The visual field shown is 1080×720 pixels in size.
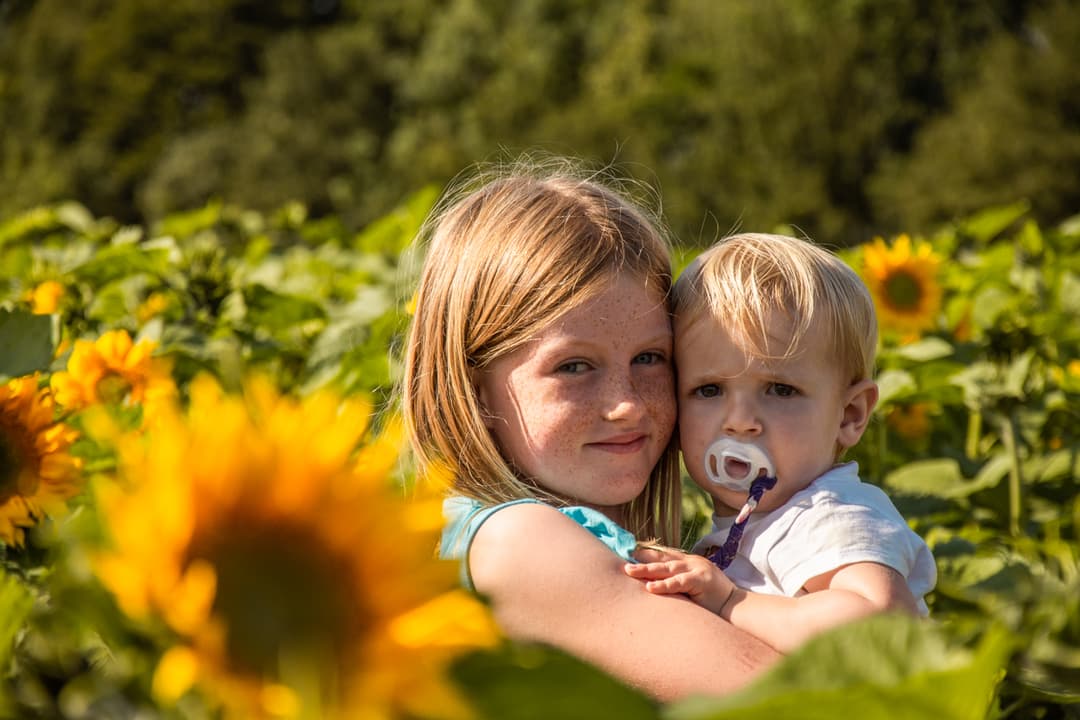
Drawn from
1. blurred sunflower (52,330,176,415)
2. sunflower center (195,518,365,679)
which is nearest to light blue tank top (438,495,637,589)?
blurred sunflower (52,330,176,415)

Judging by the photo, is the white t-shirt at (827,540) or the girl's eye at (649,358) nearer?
the white t-shirt at (827,540)

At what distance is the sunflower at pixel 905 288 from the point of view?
308 centimetres

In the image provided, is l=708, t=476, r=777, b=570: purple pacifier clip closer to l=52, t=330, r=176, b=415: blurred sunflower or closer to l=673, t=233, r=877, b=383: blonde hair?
l=673, t=233, r=877, b=383: blonde hair

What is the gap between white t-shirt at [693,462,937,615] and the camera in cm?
144

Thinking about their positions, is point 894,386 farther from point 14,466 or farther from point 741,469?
point 14,466

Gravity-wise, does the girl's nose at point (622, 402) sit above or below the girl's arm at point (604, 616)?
above

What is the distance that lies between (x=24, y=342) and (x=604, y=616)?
58 centimetres

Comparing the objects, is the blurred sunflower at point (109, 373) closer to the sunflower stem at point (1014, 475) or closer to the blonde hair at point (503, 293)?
the blonde hair at point (503, 293)

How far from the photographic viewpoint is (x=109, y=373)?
1.92m

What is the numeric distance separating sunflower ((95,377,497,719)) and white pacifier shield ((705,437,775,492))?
3.47ft

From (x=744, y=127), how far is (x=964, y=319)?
22.3m

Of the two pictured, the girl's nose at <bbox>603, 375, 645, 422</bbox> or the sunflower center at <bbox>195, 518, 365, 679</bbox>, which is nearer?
the sunflower center at <bbox>195, 518, 365, 679</bbox>

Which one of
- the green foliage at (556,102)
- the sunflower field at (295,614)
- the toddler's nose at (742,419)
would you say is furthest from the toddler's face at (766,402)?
the green foliage at (556,102)

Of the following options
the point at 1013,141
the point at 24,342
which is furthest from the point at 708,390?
the point at 1013,141
